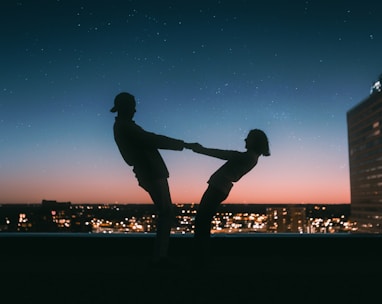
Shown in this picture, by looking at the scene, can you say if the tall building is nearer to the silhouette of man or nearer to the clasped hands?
the clasped hands

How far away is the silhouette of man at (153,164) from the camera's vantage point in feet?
11.8

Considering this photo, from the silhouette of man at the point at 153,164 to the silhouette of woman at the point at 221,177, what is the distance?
27cm

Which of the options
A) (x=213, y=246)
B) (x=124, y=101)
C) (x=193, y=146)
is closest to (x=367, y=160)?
(x=213, y=246)

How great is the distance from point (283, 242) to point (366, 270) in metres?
1.44

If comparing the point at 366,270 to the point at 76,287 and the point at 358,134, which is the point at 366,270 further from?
the point at 358,134

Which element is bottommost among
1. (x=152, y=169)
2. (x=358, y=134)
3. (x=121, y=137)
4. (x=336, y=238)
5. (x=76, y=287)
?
(x=76, y=287)

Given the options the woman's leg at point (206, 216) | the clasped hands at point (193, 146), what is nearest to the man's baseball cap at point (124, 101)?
the clasped hands at point (193, 146)

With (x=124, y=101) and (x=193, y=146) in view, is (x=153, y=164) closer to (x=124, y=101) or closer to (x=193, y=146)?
(x=193, y=146)

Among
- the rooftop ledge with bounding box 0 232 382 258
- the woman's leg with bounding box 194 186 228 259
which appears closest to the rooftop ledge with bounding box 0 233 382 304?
the rooftop ledge with bounding box 0 232 382 258

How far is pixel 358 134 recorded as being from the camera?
138 meters

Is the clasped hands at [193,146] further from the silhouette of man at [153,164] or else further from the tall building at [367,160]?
the tall building at [367,160]

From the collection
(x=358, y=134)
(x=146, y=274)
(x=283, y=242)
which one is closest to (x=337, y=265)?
(x=283, y=242)

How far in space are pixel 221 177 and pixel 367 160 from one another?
469 feet

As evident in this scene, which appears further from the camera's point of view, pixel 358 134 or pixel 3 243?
pixel 358 134
